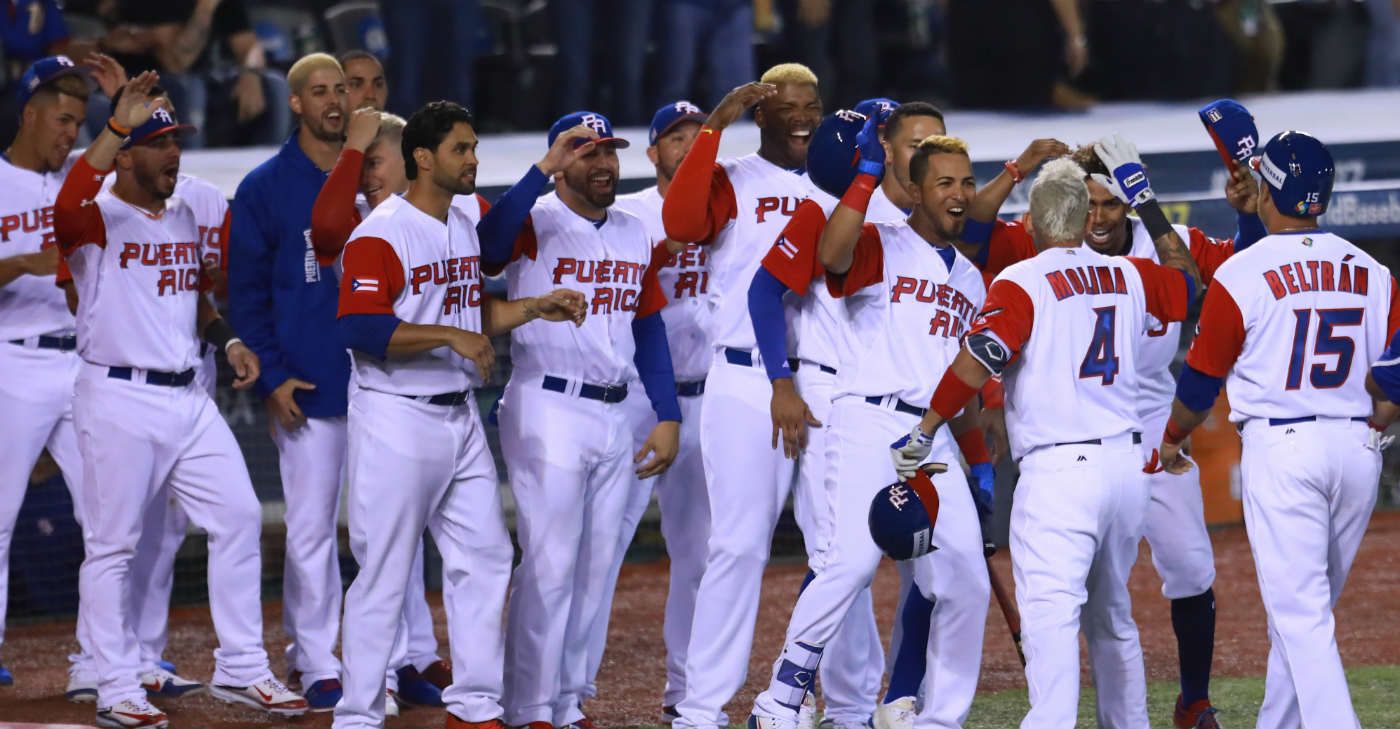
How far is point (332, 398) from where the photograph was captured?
598 centimetres

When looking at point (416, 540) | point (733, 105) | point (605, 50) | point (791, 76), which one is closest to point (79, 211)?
point (416, 540)

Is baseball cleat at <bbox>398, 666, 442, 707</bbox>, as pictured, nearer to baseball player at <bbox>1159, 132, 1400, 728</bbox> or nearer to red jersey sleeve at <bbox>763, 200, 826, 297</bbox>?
red jersey sleeve at <bbox>763, 200, 826, 297</bbox>

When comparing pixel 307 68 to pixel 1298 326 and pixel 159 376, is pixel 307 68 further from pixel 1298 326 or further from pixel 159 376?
pixel 1298 326

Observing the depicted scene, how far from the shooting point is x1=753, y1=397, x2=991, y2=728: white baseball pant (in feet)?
16.2

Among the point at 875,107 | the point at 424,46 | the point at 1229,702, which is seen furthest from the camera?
the point at 424,46

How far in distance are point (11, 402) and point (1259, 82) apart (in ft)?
27.4

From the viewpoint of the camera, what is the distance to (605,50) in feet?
31.9

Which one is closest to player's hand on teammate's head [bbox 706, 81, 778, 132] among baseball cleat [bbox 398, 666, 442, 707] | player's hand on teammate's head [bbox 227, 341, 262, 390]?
player's hand on teammate's head [bbox 227, 341, 262, 390]

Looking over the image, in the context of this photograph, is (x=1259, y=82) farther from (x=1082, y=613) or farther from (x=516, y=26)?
(x=1082, y=613)

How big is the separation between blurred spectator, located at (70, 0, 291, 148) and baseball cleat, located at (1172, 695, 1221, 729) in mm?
5458

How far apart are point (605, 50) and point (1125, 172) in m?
4.96

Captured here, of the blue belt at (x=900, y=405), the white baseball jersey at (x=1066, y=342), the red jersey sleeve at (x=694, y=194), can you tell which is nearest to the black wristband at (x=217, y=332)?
the red jersey sleeve at (x=694, y=194)

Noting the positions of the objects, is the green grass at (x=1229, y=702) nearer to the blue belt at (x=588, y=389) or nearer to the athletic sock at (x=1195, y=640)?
the athletic sock at (x=1195, y=640)

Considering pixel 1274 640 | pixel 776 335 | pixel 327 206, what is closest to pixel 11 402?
pixel 327 206
